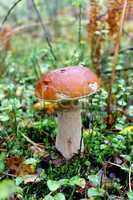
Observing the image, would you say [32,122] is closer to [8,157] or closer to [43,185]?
[8,157]

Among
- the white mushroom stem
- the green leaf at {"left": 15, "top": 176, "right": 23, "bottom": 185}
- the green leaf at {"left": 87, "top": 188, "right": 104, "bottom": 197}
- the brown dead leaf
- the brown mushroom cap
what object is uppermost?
the brown mushroom cap

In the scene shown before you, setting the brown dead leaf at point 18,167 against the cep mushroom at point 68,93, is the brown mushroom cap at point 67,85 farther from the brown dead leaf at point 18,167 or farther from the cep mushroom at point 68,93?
the brown dead leaf at point 18,167

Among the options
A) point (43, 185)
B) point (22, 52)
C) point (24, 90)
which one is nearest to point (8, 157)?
point (43, 185)

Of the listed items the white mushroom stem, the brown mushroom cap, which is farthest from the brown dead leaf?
the brown mushroom cap

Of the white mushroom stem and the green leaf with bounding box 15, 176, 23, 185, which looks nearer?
the green leaf with bounding box 15, 176, 23, 185

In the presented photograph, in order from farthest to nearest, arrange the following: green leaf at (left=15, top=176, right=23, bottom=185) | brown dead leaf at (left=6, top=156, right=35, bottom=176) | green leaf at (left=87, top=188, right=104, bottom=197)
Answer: brown dead leaf at (left=6, top=156, right=35, bottom=176), green leaf at (left=15, top=176, right=23, bottom=185), green leaf at (left=87, top=188, right=104, bottom=197)

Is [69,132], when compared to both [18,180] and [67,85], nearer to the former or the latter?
[67,85]

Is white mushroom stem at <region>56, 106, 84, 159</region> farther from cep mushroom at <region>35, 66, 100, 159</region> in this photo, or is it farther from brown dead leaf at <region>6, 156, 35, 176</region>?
brown dead leaf at <region>6, 156, 35, 176</region>

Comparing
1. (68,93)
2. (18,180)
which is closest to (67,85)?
(68,93)

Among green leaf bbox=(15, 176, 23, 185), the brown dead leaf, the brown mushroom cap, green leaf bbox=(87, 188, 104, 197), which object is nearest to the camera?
green leaf bbox=(87, 188, 104, 197)
